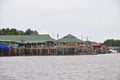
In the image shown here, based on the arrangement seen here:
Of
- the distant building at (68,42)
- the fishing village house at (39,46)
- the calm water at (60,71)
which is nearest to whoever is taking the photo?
the calm water at (60,71)

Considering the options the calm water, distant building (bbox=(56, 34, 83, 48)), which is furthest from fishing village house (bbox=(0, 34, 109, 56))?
the calm water

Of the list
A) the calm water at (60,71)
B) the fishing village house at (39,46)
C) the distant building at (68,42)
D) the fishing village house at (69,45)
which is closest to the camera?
the calm water at (60,71)

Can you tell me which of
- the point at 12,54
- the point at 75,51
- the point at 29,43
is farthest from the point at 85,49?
the point at 12,54

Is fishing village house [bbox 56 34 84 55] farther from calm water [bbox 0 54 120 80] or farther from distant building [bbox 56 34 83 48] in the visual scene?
calm water [bbox 0 54 120 80]

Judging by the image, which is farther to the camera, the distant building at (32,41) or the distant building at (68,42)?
the distant building at (68,42)

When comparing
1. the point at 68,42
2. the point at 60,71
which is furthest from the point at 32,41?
the point at 60,71

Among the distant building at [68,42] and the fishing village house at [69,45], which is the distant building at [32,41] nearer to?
the fishing village house at [69,45]

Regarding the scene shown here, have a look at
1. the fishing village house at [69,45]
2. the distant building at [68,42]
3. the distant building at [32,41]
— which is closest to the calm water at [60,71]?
the fishing village house at [69,45]

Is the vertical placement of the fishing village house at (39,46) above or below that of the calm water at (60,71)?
above

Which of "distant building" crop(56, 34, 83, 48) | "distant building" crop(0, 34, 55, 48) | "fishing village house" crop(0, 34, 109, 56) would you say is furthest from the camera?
"distant building" crop(56, 34, 83, 48)

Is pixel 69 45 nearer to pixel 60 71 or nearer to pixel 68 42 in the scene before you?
pixel 68 42

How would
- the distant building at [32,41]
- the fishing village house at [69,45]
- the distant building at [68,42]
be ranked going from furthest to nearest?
the distant building at [68,42] → the distant building at [32,41] → the fishing village house at [69,45]

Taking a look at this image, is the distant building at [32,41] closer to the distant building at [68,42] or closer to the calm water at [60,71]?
the distant building at [68,42]

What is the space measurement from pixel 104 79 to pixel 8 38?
269 feet
